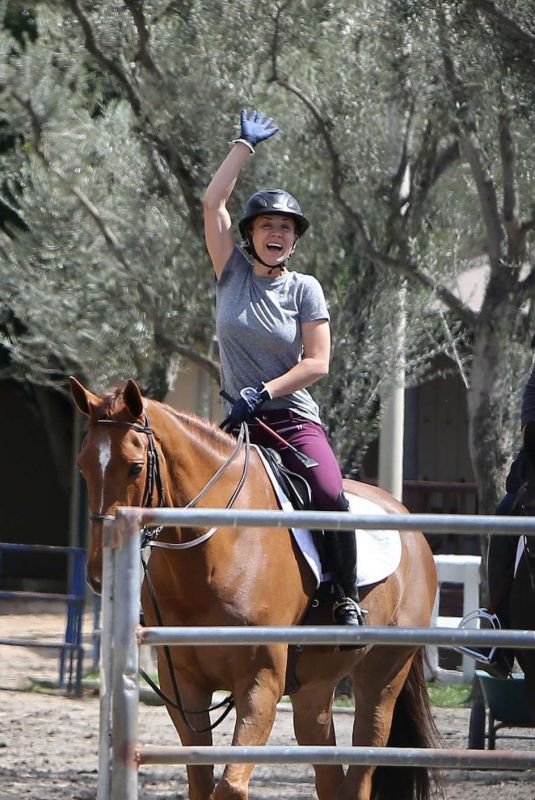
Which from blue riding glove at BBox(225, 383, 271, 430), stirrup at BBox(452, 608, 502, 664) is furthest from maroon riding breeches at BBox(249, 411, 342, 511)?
stirrup at BBox(452, 608, 502, 664)

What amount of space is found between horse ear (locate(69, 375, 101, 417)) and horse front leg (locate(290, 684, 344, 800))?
1740mm

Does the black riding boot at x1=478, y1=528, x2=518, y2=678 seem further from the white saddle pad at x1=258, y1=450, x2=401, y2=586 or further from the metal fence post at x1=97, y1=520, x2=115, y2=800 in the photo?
the metal fence post at x1=97, y1=520, x2=115, y2=800

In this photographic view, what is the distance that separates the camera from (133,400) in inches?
185

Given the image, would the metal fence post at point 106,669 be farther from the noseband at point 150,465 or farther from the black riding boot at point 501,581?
the black riding boot at point 501,581

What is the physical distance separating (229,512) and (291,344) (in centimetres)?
178

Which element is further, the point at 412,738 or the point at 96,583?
the point at 412,738

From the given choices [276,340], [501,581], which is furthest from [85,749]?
[276,340]

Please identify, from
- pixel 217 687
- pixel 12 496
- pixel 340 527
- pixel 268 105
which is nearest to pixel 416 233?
pixel 268 105

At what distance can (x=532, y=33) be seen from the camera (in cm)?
954

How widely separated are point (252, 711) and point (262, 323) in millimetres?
1549

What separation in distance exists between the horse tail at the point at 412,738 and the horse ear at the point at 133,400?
2312mm

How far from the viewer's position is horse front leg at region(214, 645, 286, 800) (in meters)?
4.47

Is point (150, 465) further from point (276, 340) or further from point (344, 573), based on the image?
point (344, 573)

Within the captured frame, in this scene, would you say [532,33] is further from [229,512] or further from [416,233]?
[229,512]
